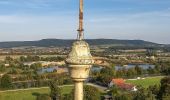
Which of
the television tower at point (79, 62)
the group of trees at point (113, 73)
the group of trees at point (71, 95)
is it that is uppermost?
the television tower at point (79, 62)

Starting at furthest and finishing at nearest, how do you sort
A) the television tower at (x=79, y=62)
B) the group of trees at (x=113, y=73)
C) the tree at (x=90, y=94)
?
1. the group of trees at (x=113, y=73)
2. the tree at (x=90, y=94)
3. the television tower at (x=79, y=62)

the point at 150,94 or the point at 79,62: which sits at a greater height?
the point at 79,62

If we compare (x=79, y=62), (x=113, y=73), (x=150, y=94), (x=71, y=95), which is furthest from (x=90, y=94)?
(x=113, y=73)

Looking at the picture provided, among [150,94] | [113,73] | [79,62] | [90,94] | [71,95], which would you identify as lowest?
[113,73]

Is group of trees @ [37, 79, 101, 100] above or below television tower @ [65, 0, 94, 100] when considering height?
below

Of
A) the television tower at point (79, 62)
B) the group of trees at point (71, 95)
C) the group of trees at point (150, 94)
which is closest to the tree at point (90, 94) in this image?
the group of trees at point (71, 95)

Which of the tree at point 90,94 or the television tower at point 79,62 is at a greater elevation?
the television tower at point 79,62

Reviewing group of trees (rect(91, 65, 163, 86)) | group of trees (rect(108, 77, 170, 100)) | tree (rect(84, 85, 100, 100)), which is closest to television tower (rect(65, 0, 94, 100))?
group of trees (rect(108, 77, 170, 100))

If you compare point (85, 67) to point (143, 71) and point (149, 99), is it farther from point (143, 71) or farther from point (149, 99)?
point (143, 71)

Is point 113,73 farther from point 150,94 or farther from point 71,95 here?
point 71,95

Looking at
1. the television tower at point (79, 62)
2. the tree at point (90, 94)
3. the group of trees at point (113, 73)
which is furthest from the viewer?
the group of trees at point (113, 73)

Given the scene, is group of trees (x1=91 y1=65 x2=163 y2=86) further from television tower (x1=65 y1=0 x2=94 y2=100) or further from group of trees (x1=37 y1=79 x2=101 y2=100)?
television tower (x1=65 y1=0 x2=94 y2=100)

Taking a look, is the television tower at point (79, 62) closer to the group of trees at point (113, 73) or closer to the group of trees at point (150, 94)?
the group of trees at point (150, 94)

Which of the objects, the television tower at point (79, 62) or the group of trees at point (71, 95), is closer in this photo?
the television tower at point (79, 62)
